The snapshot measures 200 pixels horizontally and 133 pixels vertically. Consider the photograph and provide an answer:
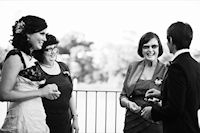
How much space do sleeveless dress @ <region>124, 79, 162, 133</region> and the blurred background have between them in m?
2.40

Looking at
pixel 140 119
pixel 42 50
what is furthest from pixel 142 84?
pixel 42 50

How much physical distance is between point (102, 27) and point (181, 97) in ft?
11.2

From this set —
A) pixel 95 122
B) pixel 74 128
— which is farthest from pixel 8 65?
pixel 95 122

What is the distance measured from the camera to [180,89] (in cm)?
186

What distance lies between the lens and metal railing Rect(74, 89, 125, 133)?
16.2 feet

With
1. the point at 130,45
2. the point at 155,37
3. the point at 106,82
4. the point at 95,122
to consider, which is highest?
the point at 155,37

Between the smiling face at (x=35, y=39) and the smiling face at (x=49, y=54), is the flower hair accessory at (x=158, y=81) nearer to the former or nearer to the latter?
the smiling face at (x=49, y=54)

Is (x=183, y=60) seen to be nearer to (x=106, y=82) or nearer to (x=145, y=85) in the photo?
(x=145, y=85)

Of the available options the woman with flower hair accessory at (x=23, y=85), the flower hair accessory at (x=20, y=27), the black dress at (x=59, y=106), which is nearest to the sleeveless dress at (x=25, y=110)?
the woman with flower hair accessory at (x=23, y=85)

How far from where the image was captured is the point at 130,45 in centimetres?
519

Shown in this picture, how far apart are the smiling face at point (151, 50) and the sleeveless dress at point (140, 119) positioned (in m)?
0.19

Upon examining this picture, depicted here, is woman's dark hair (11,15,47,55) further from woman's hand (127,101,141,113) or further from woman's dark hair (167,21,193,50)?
woman's hand (127,101,141,113)

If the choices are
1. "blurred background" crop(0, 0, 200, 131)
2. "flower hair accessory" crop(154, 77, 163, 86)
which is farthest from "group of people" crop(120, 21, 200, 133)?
"blurred background" crop(0, 0, 200, 131)

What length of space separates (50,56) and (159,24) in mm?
2776
